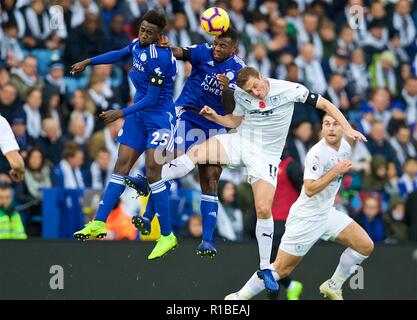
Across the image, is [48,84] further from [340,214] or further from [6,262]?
[340,214]

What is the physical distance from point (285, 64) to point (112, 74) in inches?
121

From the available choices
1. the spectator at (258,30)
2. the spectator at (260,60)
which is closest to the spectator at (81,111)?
the spectator at (260,60)

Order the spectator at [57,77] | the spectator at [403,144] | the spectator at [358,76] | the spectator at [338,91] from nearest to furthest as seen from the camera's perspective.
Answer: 1. the spectator at [57,77]
2. the spectator at [403,144]
3. the spectator at [338,91]
4. the spectator at [358,76]

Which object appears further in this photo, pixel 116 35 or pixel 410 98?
pixel 410 98

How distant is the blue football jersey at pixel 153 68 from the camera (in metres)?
15.4

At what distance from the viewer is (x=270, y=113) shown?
15.9 m

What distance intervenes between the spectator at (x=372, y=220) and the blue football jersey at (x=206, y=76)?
4519 mm

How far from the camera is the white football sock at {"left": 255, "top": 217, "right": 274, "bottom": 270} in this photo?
15.9 m

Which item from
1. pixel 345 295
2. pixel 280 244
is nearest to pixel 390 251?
pixel 345 295

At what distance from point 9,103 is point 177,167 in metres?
5.00

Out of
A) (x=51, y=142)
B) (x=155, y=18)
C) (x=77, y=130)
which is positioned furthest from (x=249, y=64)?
(x=155, y=18)

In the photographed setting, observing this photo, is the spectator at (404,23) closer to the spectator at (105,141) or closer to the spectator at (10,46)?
the spectator at (105,141)

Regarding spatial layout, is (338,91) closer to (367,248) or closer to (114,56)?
(367,248)

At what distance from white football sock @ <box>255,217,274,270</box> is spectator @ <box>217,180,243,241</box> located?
3.59m
